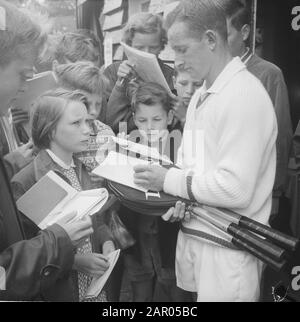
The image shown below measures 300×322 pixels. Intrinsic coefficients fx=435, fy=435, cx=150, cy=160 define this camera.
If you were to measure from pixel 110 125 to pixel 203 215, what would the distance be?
1.88ft

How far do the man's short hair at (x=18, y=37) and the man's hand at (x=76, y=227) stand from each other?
675mm

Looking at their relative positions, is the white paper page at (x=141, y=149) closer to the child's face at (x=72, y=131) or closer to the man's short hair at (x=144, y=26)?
the child's face at (x=72, y=131)

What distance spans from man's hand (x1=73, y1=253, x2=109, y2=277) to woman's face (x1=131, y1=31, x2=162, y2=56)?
938mm

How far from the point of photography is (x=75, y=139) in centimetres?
191

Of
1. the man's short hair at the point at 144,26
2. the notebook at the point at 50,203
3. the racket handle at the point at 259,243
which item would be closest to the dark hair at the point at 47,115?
the notebook at the point at 50,203

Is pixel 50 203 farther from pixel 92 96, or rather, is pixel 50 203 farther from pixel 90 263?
pixel 92 96

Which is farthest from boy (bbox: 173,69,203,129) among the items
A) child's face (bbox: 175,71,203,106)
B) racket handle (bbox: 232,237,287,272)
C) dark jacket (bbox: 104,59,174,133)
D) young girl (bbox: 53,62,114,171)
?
racket handle (bbox: 232,237,287,272)

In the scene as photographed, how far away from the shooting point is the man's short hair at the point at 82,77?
1.92 m

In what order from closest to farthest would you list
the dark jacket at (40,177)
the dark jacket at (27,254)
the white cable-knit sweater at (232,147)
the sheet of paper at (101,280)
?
the dark jacket at (27,254), the white cable-knit sweater at (232,147), the dark jacket at (40,177), the sheet of paper at (101,280)

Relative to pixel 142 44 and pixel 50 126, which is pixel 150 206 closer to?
pixel 50 126

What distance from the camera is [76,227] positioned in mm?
1770

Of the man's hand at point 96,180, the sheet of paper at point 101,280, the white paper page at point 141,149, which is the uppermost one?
the white paper page at point 141,149

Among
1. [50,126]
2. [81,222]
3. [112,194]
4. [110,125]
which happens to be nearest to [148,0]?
[110,125]

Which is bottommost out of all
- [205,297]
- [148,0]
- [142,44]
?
[205,297]
